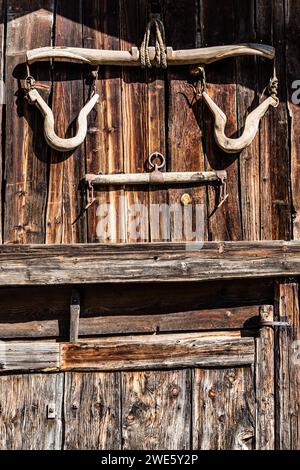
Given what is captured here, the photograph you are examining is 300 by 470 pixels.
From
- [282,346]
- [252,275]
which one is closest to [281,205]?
[252,275]

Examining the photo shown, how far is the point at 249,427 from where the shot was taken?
474 centimetres

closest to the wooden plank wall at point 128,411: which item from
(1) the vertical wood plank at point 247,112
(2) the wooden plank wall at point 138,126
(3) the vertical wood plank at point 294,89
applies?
(2) the wooden plank wall at point 138,126

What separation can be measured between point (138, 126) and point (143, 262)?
35.9 inches

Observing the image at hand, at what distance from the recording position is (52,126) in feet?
15.5

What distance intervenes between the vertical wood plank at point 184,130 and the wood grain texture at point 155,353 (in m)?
0.69

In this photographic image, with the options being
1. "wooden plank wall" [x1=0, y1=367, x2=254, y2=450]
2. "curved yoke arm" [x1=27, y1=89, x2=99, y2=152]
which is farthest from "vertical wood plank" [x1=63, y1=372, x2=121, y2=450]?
"curved yoke arm" [x1=27, y1=89, x2=99, y2=152]

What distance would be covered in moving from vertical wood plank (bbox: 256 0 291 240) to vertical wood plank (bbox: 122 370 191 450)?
3.72ft

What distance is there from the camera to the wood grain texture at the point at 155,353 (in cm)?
470

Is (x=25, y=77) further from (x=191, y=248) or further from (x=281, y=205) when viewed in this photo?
(x=281, y=205)

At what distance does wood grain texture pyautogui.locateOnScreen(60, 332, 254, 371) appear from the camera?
4.70m

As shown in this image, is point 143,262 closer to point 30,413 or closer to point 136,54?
point 30,413

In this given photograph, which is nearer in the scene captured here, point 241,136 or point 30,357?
point 30,357

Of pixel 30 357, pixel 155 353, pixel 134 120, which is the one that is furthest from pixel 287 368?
pixel 134 120

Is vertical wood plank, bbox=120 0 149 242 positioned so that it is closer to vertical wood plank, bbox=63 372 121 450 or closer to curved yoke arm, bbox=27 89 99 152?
curved yoke arm, bbox=27 89 99 152
